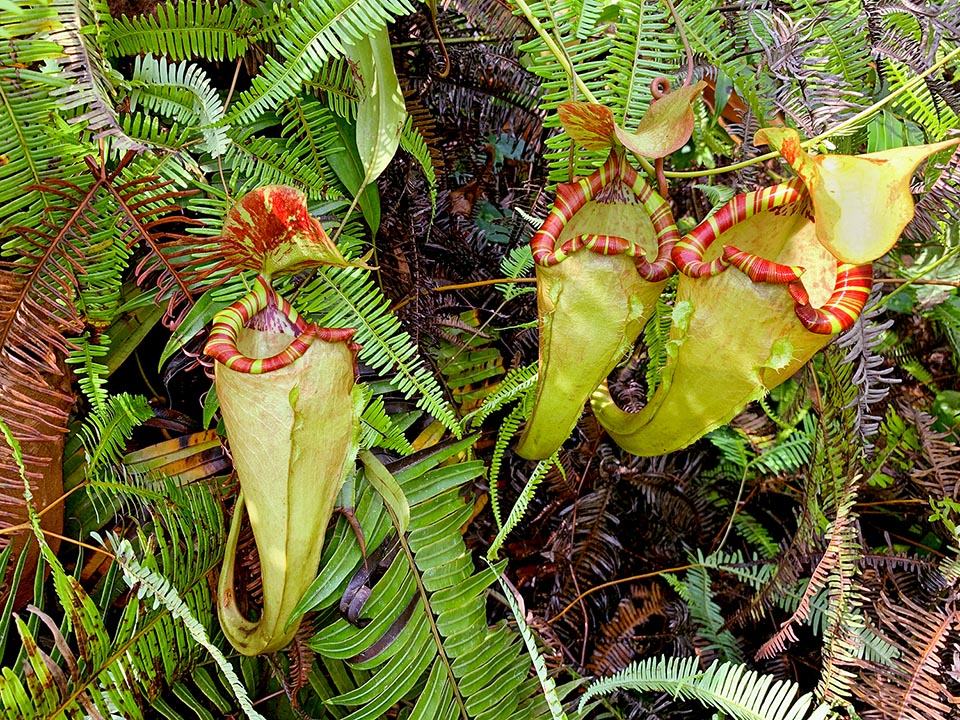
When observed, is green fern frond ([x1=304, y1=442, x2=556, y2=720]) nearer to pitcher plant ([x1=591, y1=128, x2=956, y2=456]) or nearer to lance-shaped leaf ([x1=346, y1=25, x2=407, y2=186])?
pitcher plant ([x1=591, y1=128, x2=956, y2=456])

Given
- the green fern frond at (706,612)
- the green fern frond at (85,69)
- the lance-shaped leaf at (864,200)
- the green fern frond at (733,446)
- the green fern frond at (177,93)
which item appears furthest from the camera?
the green fern frond at (733,446)

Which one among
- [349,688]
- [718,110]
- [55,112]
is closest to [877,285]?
[718,110]

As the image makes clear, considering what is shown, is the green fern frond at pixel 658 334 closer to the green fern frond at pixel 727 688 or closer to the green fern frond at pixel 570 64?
the green fern frond at pixel 570 64

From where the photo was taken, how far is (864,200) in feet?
2.27

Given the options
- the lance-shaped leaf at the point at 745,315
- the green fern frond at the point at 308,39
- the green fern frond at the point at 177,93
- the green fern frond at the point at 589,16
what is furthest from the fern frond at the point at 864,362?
the green fern frond at the point at 177,93

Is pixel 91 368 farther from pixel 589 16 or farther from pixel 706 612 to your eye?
pixel 706 612

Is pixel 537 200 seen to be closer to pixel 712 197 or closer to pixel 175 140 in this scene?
pixel 712 197

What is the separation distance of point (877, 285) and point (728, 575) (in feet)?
2.30

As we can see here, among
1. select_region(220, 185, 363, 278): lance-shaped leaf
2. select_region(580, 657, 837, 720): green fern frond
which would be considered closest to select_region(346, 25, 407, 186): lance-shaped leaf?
select_region(220, 185, 363, 278): lance-shaped leaf

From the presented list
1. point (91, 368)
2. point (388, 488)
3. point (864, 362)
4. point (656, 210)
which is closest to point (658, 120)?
point (656, 210)

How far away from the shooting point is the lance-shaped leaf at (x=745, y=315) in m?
0.81

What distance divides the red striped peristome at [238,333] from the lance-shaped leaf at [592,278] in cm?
28

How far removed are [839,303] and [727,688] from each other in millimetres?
624

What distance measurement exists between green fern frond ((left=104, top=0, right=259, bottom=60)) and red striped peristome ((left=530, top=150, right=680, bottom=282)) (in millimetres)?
509
